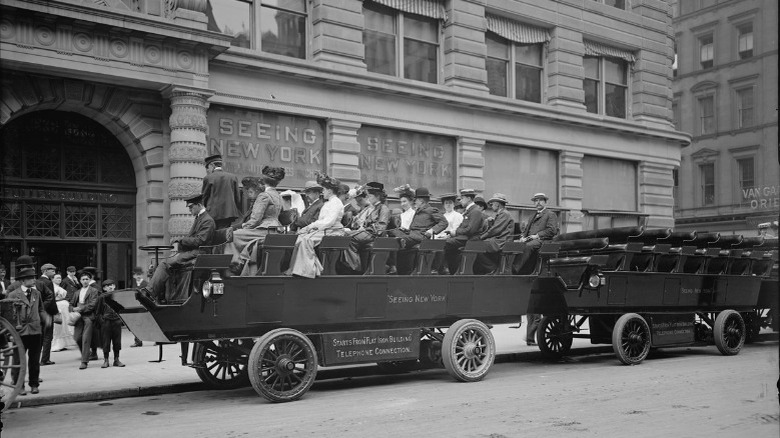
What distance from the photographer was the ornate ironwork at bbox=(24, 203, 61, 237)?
1583 cm

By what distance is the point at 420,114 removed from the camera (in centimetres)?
2102

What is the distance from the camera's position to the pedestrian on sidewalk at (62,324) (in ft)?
47.9

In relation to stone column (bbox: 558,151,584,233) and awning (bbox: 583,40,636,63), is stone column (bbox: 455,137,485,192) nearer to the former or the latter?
stone column (bbox: 558,151,584,233)

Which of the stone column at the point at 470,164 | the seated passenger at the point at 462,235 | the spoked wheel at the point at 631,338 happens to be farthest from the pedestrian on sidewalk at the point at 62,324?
the stone column at the point at 470,164

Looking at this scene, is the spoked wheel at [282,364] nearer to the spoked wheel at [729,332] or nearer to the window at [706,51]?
the spoked wheel at [729,332]

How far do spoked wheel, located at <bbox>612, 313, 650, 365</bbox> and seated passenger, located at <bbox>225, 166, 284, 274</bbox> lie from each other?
18.1 feet

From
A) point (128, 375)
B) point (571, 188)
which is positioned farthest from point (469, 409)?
point (571, 188)

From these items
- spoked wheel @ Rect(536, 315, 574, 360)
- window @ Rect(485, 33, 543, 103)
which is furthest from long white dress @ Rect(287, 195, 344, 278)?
window @ Rect(485, 33, 543, 103)

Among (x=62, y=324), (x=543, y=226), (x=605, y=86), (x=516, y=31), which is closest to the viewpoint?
(x=543, y=226)

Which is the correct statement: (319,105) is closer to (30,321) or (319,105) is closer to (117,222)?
(117,222)

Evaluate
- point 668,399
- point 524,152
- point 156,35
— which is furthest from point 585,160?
point 668,399

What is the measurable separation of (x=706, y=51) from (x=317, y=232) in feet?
45.0

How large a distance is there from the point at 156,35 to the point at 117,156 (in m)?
3.09

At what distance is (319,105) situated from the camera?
19.0 m
